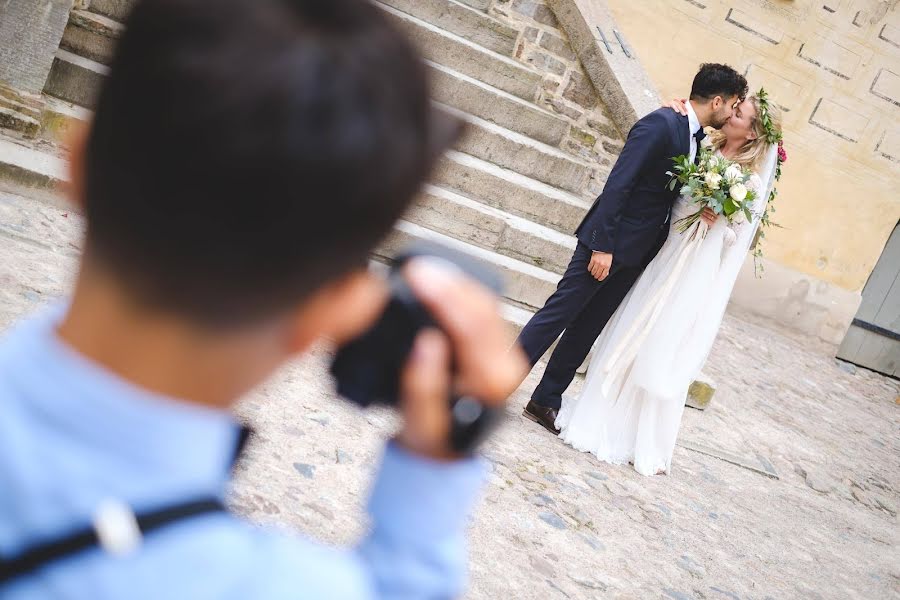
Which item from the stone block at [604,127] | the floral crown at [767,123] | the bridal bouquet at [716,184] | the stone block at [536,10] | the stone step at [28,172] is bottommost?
the stone step at [28,172]

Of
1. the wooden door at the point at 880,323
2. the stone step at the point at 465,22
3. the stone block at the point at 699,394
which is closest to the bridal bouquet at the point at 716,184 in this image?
the stone block at the point at 699,394

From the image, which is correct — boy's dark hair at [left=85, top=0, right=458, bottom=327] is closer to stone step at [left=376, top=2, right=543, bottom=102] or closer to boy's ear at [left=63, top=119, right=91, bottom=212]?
boy's ear at [left=63, top=119, right=91, bottom=212]

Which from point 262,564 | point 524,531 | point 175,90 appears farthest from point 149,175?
point 524,531

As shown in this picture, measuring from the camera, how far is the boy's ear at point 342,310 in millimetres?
768

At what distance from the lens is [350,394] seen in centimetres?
82

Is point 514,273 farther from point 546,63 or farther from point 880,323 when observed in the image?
point 880,323

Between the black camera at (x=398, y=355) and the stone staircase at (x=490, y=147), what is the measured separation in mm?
4769

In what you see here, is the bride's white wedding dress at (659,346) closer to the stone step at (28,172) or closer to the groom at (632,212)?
the groom at (632,212)

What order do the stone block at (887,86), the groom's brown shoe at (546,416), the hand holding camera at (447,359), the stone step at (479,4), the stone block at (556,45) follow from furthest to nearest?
the stone block at (887,86) < the stone step at (479,4) < the stone block at (556,45) < the groom's brown shoe at (546,416) < the hand holding camera at (447,359)

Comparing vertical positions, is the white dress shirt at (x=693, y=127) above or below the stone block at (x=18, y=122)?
above

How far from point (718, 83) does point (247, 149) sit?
13.7 ft

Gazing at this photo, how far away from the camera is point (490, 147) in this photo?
6.73 m

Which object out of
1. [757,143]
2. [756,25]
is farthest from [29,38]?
[756,25]

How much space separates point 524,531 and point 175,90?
311 centimetres
